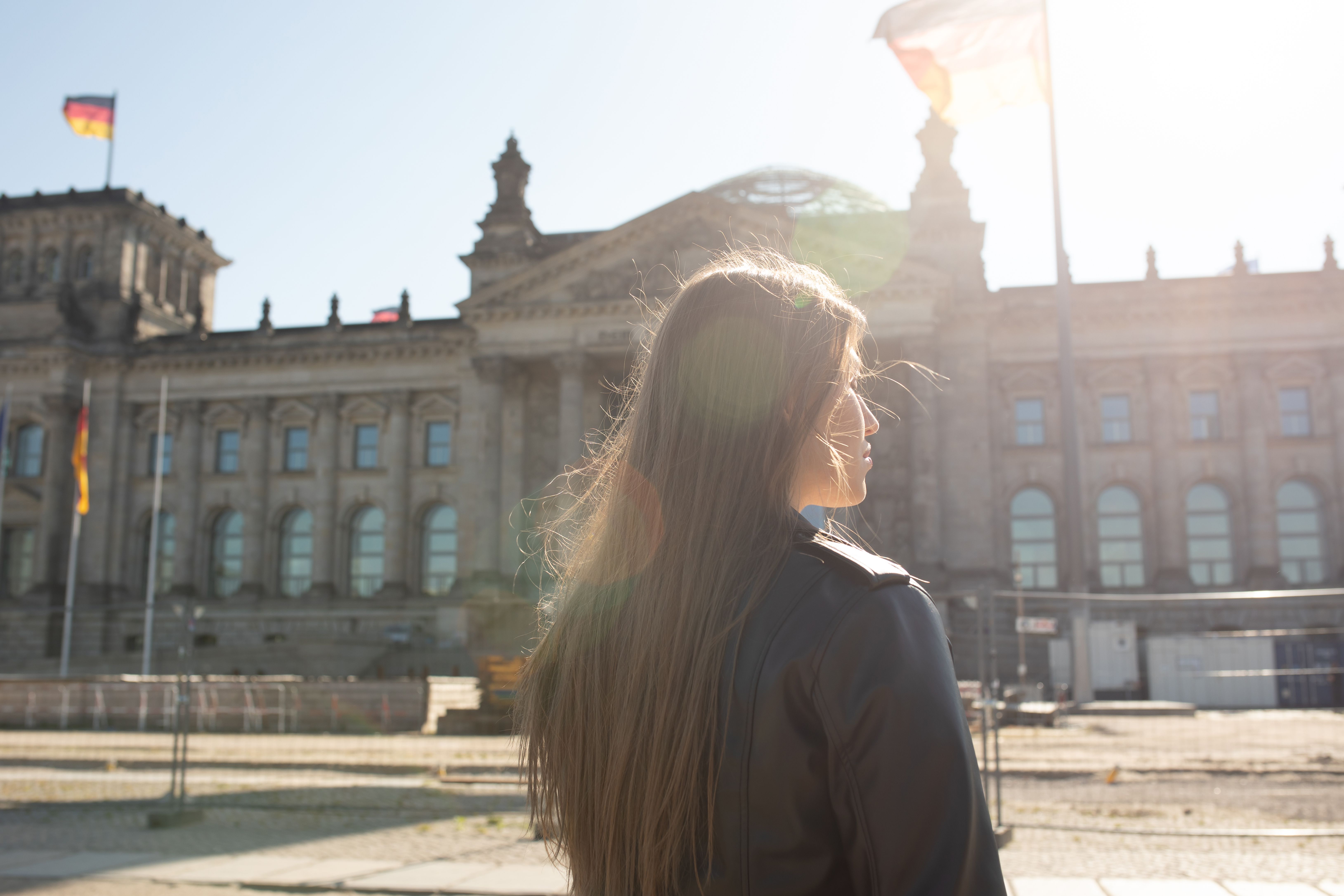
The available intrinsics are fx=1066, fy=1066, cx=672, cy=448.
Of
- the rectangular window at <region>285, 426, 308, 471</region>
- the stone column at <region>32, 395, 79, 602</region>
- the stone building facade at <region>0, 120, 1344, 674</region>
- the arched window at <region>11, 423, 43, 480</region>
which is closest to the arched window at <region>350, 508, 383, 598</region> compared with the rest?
the stone building facade at <region>0, 120, 1344, 674</region>

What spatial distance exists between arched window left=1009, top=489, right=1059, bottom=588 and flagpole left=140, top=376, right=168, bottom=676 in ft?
108

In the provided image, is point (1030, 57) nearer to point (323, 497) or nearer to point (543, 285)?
point (543, 285)

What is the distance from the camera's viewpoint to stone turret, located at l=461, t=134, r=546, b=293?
157ft

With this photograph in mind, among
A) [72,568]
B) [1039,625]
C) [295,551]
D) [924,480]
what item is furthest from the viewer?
[295,551]

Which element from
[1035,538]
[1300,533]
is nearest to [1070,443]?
[1035,538]

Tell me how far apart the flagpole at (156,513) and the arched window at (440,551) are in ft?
38.2

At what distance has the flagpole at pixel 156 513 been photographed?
142ft

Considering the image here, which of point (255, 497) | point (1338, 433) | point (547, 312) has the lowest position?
point (255, 497)

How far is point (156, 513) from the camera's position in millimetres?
43906

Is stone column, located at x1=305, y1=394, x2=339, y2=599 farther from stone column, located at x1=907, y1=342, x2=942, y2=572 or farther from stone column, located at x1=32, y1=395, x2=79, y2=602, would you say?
stone column, located at x1=907, y1=342, x2=942, y2=572

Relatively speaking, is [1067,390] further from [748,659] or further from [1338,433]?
[748,659]

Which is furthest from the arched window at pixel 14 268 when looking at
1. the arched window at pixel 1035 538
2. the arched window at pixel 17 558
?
the arched window at pixel 1035 538

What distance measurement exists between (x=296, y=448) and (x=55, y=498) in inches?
→ 450

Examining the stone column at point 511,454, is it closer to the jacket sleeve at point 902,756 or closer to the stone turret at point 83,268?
the stone turret at point 83,268
